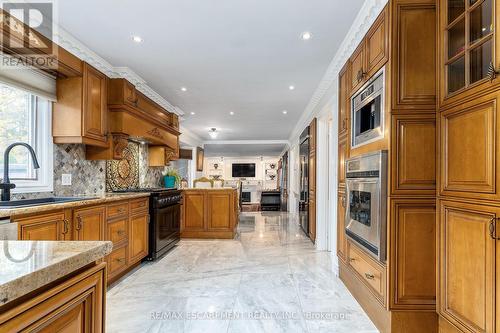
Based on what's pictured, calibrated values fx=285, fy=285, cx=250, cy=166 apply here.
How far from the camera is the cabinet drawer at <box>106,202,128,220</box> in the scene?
2.80 metres

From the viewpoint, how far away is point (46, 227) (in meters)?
1.98

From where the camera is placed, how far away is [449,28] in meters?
1.74

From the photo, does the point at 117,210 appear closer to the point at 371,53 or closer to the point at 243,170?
the point at 371,53

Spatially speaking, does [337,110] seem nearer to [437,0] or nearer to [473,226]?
[437,0]

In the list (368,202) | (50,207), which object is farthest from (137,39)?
(368,202)

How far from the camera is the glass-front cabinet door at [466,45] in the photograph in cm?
143

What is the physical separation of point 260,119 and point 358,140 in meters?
4.02

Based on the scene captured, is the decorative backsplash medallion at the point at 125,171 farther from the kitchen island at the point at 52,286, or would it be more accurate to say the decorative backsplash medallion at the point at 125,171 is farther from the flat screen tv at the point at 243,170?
the flat screen tv at the point at 243,170

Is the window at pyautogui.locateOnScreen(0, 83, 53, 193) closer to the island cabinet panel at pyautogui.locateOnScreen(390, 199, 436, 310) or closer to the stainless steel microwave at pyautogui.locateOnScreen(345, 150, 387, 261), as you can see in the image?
the stainless steel microwave at pyautogui.locateOnScreen(345, 150, 387, 261)

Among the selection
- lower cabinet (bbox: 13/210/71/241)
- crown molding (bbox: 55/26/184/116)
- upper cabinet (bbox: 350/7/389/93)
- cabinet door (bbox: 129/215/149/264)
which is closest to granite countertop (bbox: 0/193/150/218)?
lower cabinet (bbox: 13/210/71/241)

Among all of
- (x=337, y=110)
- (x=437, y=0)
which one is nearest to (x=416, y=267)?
(x=437, y=0)

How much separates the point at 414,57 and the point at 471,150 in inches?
29.7

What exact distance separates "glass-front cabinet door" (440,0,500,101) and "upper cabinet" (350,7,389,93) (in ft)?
1.12

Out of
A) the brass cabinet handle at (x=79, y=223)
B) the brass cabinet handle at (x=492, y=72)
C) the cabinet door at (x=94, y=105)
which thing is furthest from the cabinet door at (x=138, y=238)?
the brass cabinet handle at (x=492, y=72)
